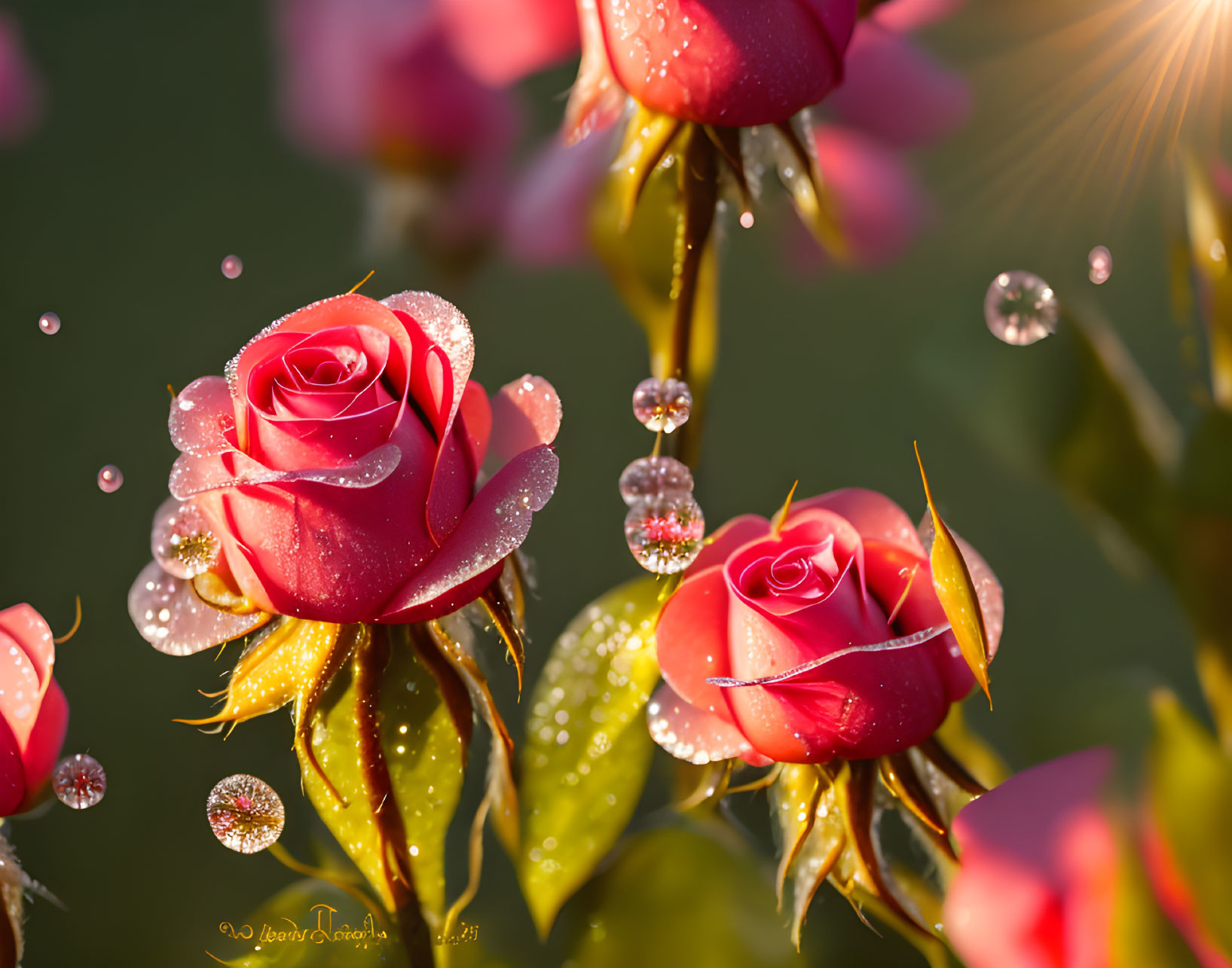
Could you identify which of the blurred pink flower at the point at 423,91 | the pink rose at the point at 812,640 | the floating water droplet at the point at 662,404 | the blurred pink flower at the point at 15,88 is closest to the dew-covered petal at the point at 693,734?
the pink rose at the point at 812,640

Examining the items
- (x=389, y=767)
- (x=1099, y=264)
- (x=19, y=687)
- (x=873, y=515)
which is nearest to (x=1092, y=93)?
(x=1099, y=264)

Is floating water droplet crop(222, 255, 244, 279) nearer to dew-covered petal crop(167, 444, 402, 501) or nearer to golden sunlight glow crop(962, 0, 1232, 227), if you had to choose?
dew-covered petal crop(167, 444, 402, 501)

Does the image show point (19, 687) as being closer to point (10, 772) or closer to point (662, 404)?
point (10, 772)

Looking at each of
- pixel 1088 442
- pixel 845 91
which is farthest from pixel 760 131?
pixel 1088 442

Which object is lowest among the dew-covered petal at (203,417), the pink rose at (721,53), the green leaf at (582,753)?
the green leaf at (582,753)

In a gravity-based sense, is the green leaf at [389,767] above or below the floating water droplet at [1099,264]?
below

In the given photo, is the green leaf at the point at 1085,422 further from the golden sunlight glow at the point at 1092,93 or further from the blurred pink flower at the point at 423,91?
the blurred pink flower at the point at 423,91
